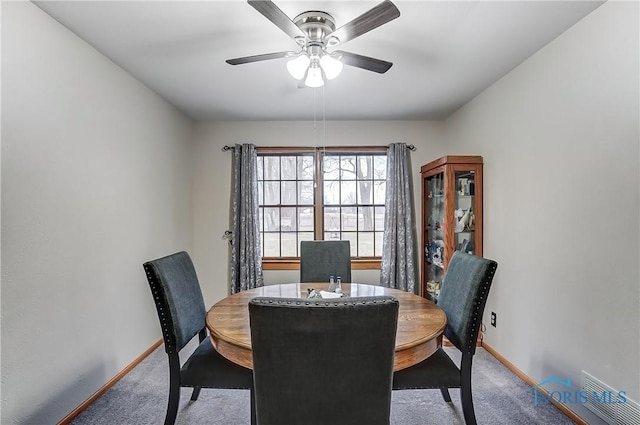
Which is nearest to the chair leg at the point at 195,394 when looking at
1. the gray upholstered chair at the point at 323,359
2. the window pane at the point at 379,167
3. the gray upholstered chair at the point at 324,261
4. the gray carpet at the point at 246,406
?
the gray carpet at the point at 246,406

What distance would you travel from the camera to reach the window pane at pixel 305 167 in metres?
3.94

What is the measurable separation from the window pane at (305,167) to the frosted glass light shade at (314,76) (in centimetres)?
198

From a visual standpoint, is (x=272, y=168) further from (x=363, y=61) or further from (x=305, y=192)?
(x=363, y=61)

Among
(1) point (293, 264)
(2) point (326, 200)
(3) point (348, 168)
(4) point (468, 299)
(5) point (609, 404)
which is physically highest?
(3) point (348, 168)

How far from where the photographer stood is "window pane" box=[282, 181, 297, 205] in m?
3.95

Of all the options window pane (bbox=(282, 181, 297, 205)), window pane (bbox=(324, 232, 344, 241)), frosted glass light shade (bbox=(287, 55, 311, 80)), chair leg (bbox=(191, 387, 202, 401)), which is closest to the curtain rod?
window pane (bbox=(282, 181, 297, 205))

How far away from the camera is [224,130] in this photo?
3852 mm

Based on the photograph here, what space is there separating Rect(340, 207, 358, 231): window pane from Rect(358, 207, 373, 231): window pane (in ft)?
0.18

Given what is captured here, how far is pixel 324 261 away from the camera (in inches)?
112

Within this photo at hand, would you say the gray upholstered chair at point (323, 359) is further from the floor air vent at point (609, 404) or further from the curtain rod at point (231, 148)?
the curtain rod at point (231, 148)

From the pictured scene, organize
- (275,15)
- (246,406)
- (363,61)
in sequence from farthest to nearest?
(246,406) → (363,61) → (275,15)

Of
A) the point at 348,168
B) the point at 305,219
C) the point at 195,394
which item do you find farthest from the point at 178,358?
the point at 348,168

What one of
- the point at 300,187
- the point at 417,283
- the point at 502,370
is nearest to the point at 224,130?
the point at 300,187

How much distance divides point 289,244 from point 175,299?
227 cm
